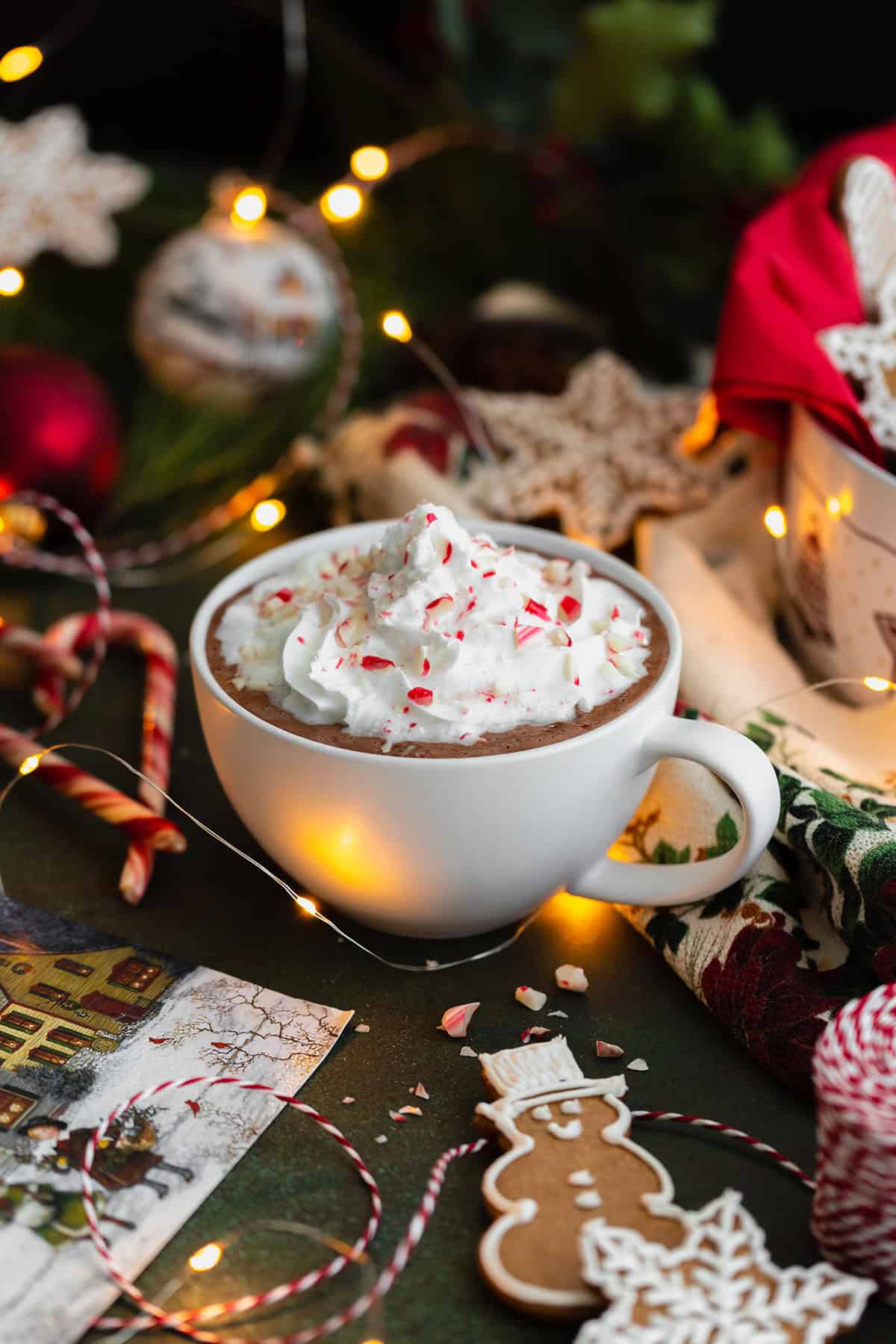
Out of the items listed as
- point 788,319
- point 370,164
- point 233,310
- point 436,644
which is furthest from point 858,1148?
point 233,310

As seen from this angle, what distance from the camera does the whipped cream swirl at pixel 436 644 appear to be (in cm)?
77

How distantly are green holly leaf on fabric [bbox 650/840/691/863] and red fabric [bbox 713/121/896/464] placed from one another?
37 centimetres

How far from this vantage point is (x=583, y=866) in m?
0.85

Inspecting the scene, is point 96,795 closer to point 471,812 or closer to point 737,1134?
point 471,812

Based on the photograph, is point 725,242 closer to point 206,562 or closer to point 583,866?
point 206,562

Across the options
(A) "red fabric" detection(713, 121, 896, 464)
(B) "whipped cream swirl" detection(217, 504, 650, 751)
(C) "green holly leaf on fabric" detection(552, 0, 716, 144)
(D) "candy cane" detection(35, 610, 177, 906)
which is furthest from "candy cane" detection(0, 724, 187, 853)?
(C) "green holly leaf on fabric" detection(552, 0, 716, 144)

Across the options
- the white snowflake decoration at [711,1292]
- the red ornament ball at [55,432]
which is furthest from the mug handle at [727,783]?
the red ornament ball at [55,432]

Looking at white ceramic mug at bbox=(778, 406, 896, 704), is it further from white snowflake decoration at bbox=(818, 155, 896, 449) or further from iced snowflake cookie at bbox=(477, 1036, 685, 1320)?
iced snowflake cookie at bbox=(477, 1036, 685, 1320)

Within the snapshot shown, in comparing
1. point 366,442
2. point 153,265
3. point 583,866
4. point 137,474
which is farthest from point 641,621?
point 153,265

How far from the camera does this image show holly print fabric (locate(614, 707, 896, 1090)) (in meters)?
0.79

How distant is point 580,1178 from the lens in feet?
2.25

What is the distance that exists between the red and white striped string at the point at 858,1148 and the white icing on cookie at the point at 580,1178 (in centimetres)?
12

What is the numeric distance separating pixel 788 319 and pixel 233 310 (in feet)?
2.34

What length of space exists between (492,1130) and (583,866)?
19 cm
